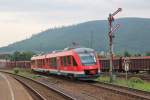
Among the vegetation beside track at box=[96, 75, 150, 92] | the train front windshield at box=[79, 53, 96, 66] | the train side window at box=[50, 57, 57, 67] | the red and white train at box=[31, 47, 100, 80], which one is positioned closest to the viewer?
the vegetation beside track at box=[96, 75, 150, 92]

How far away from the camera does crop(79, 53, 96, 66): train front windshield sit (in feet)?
131

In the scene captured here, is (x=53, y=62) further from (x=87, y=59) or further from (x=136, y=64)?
(x=136, y=64)

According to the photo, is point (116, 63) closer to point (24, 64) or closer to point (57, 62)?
point (57, 62)

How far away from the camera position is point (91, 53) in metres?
41.0

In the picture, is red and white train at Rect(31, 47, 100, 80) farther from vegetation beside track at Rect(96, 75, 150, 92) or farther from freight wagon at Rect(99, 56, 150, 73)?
freight wagon at Rect(99, 56, 150, 73)

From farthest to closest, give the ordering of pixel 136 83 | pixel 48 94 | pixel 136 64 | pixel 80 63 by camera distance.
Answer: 1. pixel 136 64
2. pixel 80 63
3. pixel 136 83
4. pixel 48 94

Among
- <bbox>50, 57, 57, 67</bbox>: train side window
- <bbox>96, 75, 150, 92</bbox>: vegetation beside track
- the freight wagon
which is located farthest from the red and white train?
the freight wagon

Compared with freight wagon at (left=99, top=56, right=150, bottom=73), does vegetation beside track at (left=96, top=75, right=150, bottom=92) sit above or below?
below

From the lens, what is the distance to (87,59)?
1588 inches

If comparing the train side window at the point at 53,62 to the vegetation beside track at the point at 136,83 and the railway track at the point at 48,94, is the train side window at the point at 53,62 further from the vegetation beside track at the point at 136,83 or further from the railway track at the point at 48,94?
the railway track at the point at 48,94

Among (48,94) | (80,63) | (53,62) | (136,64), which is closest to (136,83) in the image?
(80,63)

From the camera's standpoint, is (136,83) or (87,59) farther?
(87,59)

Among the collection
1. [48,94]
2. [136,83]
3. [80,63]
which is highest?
[80,63]

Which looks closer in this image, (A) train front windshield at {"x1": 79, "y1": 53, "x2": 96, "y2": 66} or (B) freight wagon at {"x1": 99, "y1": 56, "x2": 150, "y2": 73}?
(A) train front windshield at {"x1": 79, "y1": 53, "x2": 96, "y2": 66}
